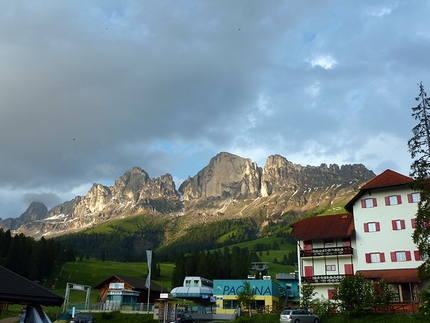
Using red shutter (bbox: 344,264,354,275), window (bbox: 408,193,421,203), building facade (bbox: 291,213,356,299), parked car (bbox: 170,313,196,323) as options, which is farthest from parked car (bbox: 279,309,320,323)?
window (bbox: 408,193,421,203)

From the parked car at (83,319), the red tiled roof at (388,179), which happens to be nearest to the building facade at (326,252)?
the red tiled roof at (388,179)

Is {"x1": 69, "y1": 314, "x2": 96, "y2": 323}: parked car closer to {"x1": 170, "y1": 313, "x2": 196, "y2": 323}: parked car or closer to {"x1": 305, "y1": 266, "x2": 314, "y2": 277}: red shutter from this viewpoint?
{"x1": 170, "y1": 313, "x2": 196, "y2": 323}: parked car

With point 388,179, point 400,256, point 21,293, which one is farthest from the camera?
point 388,179

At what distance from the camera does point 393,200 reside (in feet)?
198

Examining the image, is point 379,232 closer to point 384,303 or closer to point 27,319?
point 384,303

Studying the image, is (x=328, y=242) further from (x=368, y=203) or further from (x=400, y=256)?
(x=400, y=256)

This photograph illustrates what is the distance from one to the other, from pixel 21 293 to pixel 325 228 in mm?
54646

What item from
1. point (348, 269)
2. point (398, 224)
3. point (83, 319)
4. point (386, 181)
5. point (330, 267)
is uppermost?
point (386, 181)

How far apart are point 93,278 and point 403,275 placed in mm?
110225

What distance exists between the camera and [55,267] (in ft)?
468

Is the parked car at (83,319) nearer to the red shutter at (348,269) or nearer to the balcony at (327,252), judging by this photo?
the balcony at (327,252)

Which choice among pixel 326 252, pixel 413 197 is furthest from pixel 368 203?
pixel 326 252

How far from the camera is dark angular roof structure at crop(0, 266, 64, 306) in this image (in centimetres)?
1658

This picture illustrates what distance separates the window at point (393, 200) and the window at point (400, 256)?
7455 millimetres
